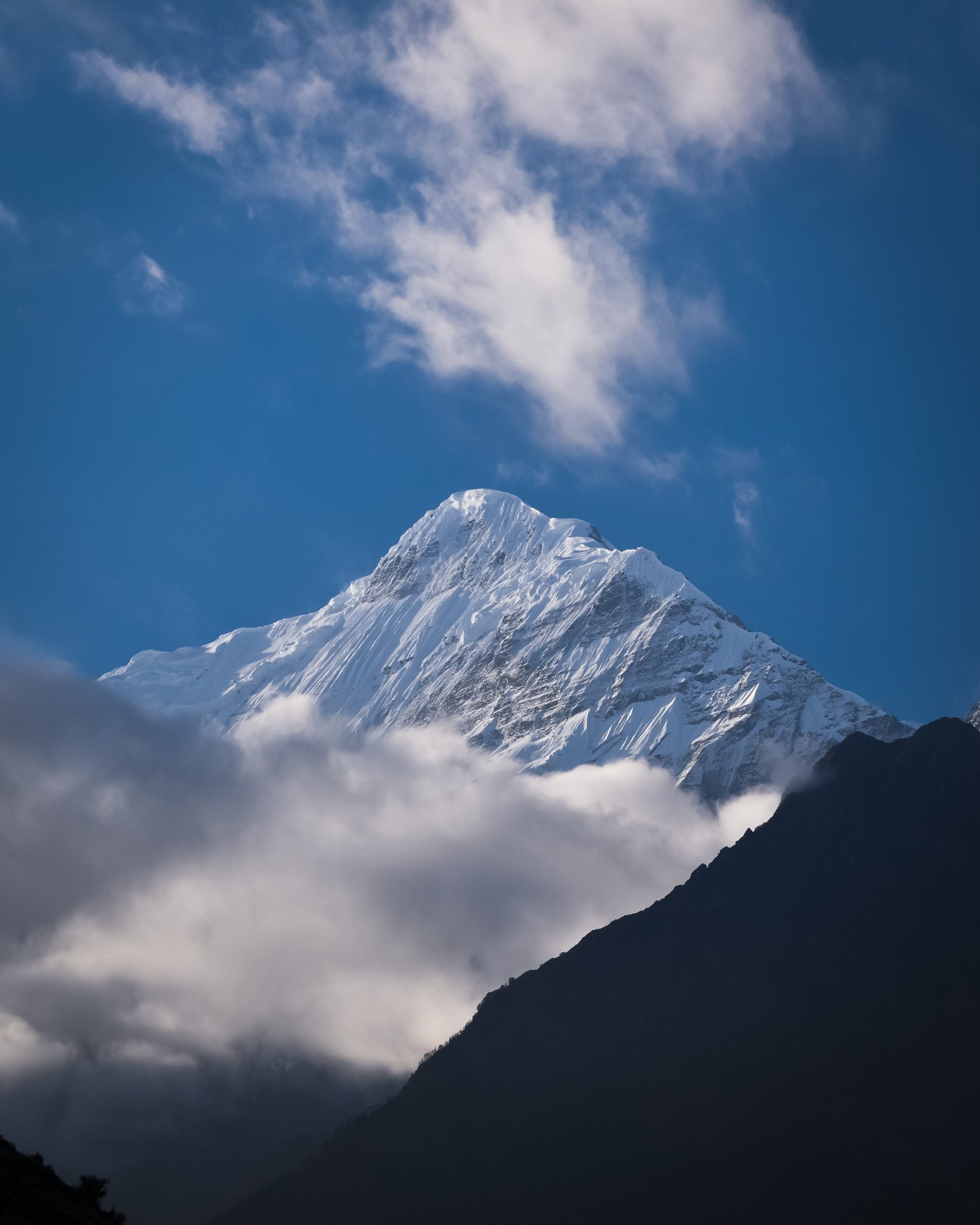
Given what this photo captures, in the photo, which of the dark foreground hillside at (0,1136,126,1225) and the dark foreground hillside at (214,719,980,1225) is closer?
the dark foreground hillside at (0,1136,126,1225)

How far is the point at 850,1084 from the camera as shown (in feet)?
604

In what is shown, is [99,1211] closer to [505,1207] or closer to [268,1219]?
[505,1207]

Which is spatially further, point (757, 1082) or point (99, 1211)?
point (757, 1082)

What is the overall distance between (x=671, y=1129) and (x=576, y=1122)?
15.4 metres

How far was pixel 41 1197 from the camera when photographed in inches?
2427

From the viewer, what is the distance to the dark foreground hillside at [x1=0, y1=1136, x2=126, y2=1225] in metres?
59.4

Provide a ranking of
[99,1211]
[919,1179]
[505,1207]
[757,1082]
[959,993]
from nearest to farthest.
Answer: [99,1211]
[919,1179]
[505,1207]
[757,1082]
[959,993]

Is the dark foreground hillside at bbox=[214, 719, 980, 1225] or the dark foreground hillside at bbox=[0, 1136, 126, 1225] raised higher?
the dark foreground hillside at bbox=[214, 719, 980, 1225]

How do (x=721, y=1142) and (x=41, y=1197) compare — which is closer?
(x=41, y=1197)

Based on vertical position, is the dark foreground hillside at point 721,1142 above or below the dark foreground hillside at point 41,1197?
above

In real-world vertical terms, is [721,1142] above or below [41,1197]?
above

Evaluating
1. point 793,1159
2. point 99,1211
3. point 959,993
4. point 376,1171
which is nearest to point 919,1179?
point 793,1159

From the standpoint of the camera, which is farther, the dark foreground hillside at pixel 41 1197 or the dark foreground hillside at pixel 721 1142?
the dark foreground hillside at pixel 721 1142

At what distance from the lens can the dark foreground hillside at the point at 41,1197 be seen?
59.4 m
